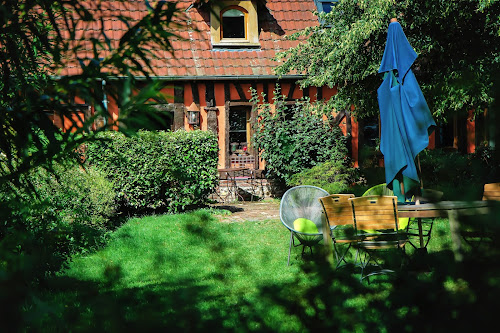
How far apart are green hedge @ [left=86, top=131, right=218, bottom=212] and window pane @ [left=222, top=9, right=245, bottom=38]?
5004 millimetres

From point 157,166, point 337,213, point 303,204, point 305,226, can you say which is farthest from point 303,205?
point 157,166

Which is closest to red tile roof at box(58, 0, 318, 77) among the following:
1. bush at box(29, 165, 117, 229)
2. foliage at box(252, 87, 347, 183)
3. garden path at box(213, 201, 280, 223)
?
foliage at box(252, 87, 347, 183)

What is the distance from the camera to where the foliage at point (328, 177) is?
10.2m

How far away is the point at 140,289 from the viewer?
4.80 metres

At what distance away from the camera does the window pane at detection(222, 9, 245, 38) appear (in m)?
13.8

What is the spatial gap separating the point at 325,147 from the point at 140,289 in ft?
25.0

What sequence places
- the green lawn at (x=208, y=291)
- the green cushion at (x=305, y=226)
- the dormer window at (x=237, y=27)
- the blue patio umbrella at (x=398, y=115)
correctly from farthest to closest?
the dormer window at (x=237, y=27), the green cushion at (x=305, y=226), the blue patio umbrella at (x=398, y=115), the green lawn at (x=208, y=291)

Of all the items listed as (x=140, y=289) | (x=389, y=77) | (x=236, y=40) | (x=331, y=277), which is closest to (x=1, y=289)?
(x=331, y=277)

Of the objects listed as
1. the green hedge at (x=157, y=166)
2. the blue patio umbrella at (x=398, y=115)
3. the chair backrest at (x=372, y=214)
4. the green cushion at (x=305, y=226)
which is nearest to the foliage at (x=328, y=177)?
the green hedge at (x=157, y=166)

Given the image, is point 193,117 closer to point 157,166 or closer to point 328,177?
point 157,166

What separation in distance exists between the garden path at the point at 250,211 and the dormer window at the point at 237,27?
445 centimetres

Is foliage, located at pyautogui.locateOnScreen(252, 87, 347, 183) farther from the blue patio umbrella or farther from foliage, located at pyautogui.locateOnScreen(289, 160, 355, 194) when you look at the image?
the blue patio umbrella

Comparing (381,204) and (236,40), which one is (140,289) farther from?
(236,40)

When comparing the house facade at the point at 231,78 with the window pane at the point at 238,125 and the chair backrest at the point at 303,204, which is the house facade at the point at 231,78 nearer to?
the window pane at the point at 238,125
